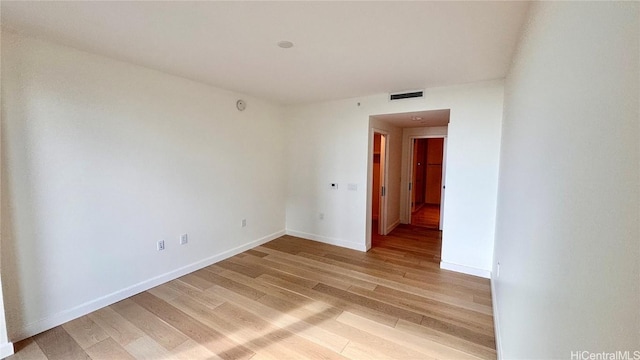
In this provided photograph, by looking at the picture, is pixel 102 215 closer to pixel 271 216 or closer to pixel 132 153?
pixel 132 153

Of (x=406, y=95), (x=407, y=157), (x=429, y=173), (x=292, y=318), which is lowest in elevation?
(x=292, y=318)

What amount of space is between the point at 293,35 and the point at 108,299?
315cm

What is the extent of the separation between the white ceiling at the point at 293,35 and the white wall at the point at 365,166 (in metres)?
0.45

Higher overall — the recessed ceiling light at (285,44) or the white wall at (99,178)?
the recessed ceiling light at (285,44)

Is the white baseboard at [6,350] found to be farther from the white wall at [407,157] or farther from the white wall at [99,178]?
the white wall at [407,157]

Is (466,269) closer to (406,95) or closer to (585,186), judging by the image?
(406,95)

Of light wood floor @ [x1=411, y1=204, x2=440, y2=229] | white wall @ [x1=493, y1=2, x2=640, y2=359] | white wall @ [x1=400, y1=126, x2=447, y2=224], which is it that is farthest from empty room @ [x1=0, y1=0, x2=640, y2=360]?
light wood floor @ [x1=411, y1=204, x2=440, y2=229]

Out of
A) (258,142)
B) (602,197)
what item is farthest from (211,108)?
(602,197)

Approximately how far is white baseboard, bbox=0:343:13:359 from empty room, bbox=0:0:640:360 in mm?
14

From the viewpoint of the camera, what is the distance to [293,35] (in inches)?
79.4

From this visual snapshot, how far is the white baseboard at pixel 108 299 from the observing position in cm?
216

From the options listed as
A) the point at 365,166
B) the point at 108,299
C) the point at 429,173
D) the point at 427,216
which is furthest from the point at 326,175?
the point at 429,173

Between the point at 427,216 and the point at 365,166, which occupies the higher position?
the point at 365,166

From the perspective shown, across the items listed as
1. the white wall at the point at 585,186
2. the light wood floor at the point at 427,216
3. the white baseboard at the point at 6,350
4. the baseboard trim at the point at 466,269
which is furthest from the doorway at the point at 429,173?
the white baseboard at the point at 6,350
